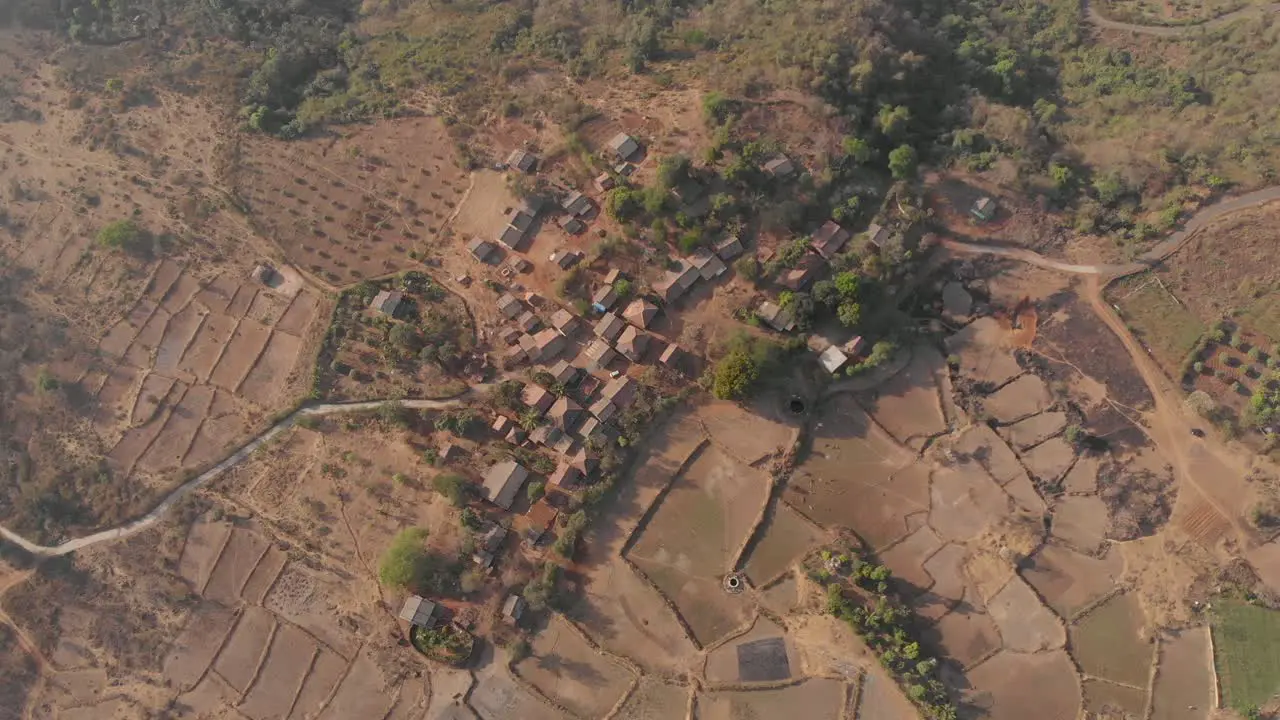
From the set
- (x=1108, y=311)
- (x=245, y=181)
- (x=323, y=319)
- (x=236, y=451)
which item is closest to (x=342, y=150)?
(x=245, y=181)

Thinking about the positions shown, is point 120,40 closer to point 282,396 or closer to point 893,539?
point 282,396

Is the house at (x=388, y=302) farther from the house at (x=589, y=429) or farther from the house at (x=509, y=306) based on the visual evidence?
the house at (x=589, y=429)

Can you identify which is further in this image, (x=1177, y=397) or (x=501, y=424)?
(x=501, y=424)

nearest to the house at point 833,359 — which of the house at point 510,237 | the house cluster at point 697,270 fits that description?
the house cluster at point 697,270

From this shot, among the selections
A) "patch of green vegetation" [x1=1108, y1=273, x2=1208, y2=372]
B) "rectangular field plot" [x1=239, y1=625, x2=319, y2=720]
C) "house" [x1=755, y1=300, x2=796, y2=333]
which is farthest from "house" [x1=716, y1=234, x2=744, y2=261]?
"rectangular field plot" [x1=239, y1=625, x2=319, y2=720]

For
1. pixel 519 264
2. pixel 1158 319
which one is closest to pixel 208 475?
pixel 519 264

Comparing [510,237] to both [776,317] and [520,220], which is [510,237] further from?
[776,317]
